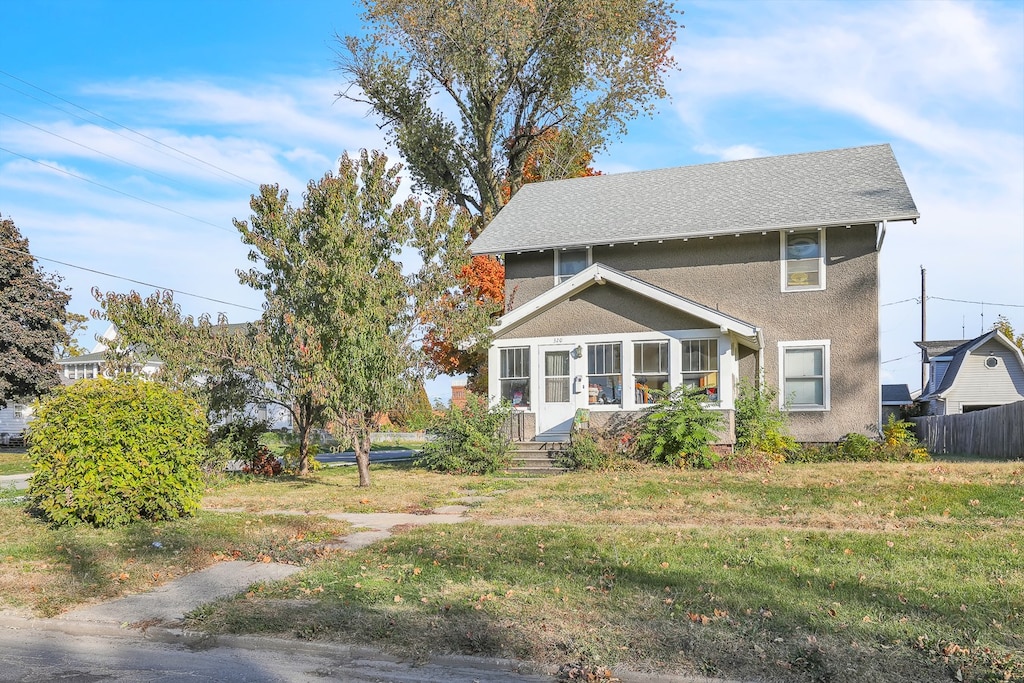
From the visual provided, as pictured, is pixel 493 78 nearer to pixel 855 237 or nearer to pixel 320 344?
pixel 855 237

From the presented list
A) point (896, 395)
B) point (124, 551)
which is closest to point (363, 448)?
point (124, 551)

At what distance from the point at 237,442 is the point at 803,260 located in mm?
13763

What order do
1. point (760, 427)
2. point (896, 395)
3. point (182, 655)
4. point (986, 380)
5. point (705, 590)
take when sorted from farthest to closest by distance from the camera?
point (896, 395)
point (986, 380)
point (760, 427)
point (705, 590)
point (182, 655)

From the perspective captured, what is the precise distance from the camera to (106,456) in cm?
1066

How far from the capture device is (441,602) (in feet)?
22.7

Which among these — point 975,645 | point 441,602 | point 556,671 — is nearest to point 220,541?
point 441,602

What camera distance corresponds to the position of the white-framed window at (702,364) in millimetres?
19078

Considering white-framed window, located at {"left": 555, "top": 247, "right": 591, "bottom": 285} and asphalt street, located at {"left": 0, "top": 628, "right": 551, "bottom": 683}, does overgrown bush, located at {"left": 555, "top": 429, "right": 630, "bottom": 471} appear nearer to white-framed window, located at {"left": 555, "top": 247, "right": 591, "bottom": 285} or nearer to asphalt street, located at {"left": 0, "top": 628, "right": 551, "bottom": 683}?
white-framed window, located at {"left": 555, "top": 247, "right": 591, "bottom": 285}

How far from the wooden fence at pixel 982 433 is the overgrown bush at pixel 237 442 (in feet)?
52.9

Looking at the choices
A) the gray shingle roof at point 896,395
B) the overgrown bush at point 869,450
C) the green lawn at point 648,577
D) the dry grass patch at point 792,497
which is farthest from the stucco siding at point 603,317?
the gray shingle roof at point 896,395

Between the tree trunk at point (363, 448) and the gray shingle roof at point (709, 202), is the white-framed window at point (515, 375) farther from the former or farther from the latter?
the tree trunk at point (363, 448)

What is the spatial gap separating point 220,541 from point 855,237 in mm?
16182

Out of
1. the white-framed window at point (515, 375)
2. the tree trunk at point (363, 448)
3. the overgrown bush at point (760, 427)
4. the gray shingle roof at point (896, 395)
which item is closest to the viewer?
the tree trunk at point (363, 448)

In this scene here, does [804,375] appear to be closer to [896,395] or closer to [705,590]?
[705,590]
